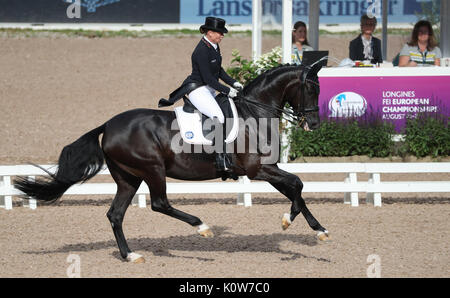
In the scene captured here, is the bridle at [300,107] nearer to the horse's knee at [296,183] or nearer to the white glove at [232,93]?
the white glove at [232,93]

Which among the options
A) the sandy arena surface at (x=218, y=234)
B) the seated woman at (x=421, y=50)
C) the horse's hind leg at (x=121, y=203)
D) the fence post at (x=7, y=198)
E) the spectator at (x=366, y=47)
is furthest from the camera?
the spectator at (x=366, y=47)

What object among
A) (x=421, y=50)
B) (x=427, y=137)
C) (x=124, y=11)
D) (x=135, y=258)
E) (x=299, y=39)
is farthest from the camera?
(x=124, y=11)

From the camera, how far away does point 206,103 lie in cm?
729

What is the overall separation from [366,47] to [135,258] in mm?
6569

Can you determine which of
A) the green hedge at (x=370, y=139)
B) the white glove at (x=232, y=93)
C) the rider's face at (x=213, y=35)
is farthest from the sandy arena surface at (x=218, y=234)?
the rider's face at (x=213, y=35)

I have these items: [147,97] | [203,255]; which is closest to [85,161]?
[203,255]

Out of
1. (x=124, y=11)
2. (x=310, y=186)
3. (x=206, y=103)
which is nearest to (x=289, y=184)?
(x=206, y=103)

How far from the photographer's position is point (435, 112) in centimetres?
1168

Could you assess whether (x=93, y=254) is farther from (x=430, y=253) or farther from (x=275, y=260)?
(x=430, y=253)

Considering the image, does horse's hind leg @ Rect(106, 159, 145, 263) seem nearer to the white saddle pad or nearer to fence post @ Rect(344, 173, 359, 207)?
the white saddle pad

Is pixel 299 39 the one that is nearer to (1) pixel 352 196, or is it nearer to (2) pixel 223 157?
(1) pixel 352 196

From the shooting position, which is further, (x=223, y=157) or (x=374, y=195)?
(x=374, y=195)

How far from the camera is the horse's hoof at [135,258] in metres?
7.27

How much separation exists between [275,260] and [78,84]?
13.4 m
